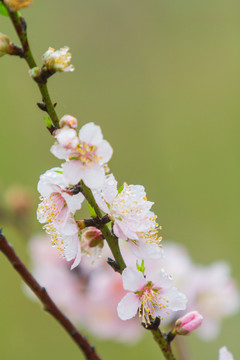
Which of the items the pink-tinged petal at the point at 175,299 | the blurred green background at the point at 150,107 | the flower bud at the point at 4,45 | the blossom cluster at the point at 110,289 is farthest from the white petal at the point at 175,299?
the blurred green background at the point at 150,107

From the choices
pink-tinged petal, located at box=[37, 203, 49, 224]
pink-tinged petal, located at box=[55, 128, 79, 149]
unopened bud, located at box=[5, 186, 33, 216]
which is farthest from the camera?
unopened bud, located at box=[5, 186, 33, 216]

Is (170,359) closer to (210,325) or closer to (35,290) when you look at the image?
(35,290)

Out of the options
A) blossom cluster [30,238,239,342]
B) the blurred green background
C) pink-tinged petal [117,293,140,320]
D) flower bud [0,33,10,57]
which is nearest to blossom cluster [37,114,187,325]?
pink-tinged petal [117,293,140,320]

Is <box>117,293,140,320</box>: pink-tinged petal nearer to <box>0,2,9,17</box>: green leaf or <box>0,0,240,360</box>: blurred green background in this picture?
<box>0,2,9,17</box>: green leaf

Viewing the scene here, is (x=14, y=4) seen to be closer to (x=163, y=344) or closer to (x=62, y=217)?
(x=62, y=217)

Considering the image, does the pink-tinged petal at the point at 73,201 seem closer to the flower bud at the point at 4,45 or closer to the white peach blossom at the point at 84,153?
the white peach blossom at the point at 84,153

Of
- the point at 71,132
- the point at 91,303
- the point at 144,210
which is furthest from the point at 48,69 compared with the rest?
the point at 91,303
